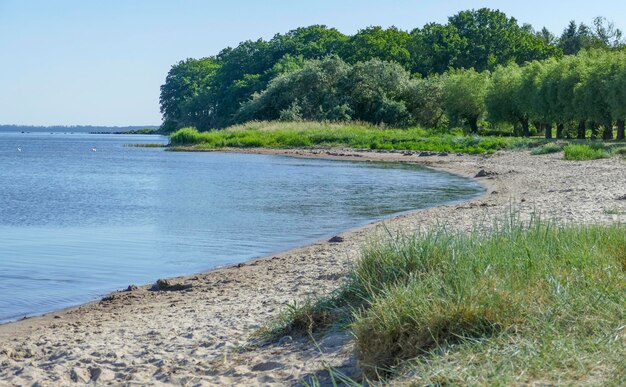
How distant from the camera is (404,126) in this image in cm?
6881

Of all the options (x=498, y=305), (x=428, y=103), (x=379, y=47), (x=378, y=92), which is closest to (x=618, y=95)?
(x=428, y=103)

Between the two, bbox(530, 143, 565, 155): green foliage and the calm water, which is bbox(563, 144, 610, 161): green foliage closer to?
bbox(530, 143, 565, 155): green foliage

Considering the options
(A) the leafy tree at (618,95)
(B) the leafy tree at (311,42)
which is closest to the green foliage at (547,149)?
(A) the leafy tree at (618,95)

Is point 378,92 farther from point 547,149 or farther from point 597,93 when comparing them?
point 547,149

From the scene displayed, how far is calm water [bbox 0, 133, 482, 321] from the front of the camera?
43.1 ft

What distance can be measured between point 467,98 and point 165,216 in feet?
146

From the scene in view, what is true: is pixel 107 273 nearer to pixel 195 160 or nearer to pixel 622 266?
pixel 622 266

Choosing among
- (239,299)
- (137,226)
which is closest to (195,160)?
(137,226)

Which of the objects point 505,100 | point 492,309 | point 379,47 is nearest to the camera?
point 492,309

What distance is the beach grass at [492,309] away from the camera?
476cm

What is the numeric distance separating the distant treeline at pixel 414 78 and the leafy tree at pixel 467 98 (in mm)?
79

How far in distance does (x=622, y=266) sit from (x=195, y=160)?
48.4 meters

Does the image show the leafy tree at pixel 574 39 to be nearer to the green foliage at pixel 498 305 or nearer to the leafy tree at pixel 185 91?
the leafy tree at pixel 185 91

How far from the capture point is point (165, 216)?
22.3 metres
